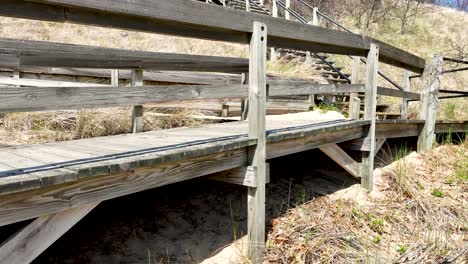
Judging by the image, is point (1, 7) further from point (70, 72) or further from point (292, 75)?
point (292, 75)

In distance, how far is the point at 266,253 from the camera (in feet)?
11.3

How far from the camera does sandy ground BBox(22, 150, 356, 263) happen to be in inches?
134

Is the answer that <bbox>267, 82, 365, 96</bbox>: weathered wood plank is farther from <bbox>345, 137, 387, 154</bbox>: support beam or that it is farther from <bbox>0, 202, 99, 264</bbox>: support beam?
<bbox>0, 202, 99, 264</bbox>: support beam

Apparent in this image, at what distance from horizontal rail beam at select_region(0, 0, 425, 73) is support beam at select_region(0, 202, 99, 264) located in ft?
3.34

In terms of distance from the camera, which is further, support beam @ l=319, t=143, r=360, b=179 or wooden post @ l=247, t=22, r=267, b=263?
support beam @ l=319, t=143, r=360, b=179

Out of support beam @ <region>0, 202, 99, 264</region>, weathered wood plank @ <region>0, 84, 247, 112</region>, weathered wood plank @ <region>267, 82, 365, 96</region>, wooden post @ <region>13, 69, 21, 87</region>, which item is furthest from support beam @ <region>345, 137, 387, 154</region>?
wooden post @ <region>13, 69, 21, 87</region>

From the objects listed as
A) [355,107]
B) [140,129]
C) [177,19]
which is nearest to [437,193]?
[355,107]

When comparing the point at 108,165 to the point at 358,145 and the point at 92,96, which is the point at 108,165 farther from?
the point at 358,145

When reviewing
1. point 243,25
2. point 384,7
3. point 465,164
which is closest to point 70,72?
point 243,25

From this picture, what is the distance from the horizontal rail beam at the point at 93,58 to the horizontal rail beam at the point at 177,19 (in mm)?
546

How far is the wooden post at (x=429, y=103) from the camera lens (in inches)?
240

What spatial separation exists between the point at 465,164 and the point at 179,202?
3.90m

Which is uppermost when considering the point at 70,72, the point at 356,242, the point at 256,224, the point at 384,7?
the point at 384,7

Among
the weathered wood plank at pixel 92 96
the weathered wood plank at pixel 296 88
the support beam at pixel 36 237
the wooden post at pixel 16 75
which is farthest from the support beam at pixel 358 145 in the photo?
the wooden post at pixel 16 75
